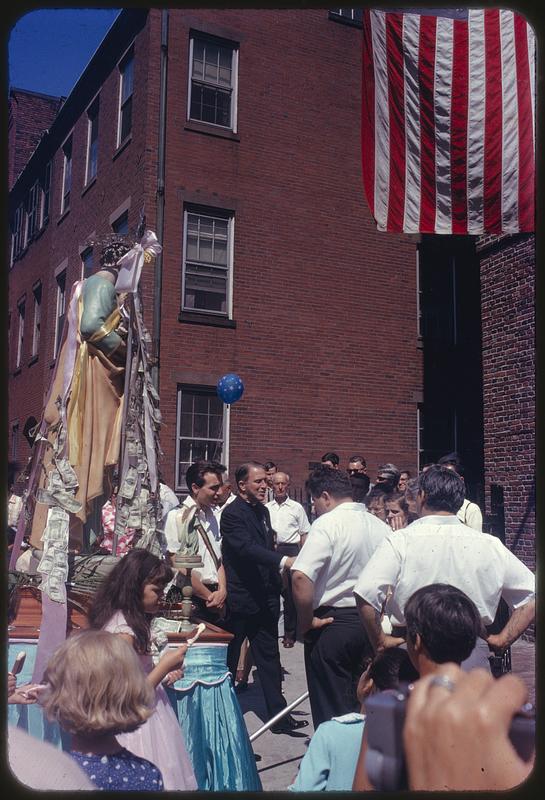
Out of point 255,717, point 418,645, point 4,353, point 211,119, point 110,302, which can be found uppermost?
point 211,119

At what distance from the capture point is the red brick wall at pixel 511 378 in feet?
28.8

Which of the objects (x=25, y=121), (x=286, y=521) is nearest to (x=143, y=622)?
(x=25, y=121)

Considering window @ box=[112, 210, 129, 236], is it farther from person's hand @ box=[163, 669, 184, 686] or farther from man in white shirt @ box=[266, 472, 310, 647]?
person's hand @ box=[163, 669, 184, 686]

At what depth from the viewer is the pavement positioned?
495cm

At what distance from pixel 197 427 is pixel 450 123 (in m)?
7.99

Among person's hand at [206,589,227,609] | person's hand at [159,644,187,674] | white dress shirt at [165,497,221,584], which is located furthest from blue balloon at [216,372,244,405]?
person's hand at [159,644,187,674]

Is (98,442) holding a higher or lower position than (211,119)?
lower

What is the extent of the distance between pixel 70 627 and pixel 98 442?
2.97 feet

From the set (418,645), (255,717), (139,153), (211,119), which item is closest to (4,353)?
(418,645)

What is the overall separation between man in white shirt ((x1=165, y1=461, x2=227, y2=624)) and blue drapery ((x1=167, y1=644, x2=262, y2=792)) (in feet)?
3.47

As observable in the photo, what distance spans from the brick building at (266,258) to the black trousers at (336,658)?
22.9ft

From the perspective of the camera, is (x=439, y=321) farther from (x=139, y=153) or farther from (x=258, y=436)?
(x=139, y=153)

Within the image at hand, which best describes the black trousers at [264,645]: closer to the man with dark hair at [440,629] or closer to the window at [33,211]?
the man with dark hair at [440,629]

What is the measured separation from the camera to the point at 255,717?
620cm
